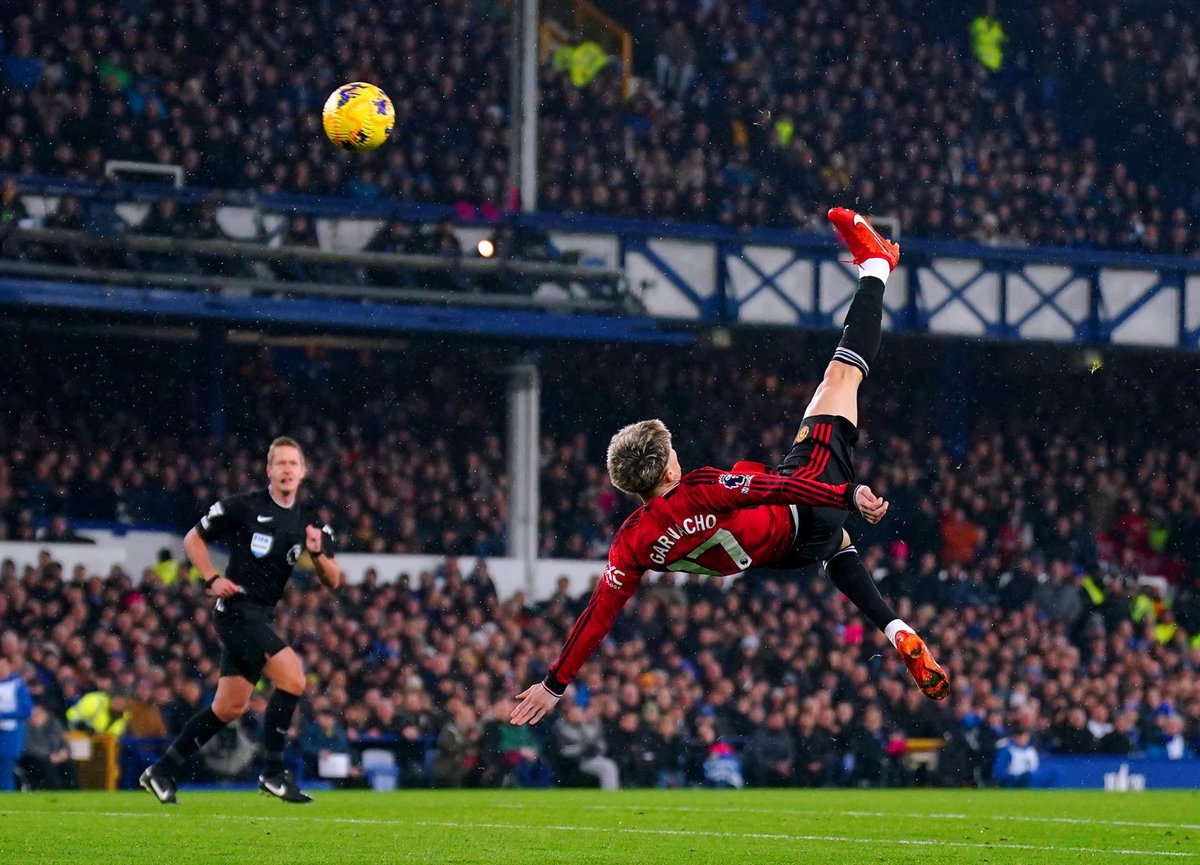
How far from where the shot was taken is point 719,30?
1065 inches

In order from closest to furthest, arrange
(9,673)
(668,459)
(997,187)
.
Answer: (668,459) → (9,673) → (997,187)

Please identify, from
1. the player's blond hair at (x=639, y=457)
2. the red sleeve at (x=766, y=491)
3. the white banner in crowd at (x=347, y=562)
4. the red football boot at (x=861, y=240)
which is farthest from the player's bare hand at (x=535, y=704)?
the white banner in crowd at (x=347, y=562)

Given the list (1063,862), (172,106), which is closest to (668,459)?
(1063,862)

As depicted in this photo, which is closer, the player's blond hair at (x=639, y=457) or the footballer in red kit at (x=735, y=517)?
the footballer in red kit at (x=735, y=517)

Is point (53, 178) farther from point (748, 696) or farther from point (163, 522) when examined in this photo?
point (748, 696)

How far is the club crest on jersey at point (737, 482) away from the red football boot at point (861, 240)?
2135 millimetres

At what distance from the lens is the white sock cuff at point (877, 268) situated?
31.2ft

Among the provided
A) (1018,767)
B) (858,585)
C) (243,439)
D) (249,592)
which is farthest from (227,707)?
(243,439)

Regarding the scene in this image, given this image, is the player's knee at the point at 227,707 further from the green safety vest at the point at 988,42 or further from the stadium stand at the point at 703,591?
the green safety vest at the point at 988,42

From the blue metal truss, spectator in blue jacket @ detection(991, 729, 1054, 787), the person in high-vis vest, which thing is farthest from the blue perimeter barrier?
the person in high-vis vest

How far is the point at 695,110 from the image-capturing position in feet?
85.1

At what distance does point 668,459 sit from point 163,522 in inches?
548

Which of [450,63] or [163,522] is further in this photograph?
[450,63]

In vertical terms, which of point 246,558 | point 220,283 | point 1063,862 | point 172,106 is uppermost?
point 172,106
